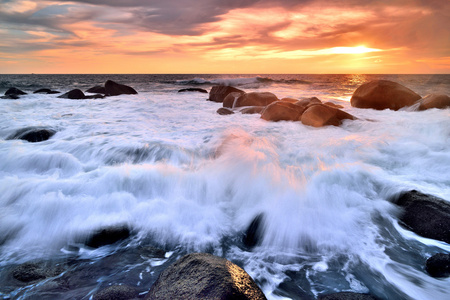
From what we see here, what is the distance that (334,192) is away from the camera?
11.6 feet

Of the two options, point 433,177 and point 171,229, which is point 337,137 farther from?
point 171,229

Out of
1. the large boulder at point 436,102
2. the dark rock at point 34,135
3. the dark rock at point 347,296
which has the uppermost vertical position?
the large boulder at point 436,102

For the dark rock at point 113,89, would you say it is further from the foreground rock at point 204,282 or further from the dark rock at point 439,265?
the dark rock at point 439,265

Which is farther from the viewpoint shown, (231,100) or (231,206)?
(231,100)

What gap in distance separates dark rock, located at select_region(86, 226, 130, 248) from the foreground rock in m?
1.21

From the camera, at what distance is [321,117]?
713 cm

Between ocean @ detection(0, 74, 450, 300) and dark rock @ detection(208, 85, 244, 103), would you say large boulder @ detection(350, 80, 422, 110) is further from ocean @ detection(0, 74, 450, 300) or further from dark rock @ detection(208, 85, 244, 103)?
dark rock @ detection(208, 85, 244, 103)

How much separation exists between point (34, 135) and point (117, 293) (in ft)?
18.4

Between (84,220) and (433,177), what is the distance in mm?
5146

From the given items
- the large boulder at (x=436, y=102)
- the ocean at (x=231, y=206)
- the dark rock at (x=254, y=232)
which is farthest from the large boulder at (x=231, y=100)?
the dark rock at (x=254, y=232)

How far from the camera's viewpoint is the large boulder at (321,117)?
7.09 meters

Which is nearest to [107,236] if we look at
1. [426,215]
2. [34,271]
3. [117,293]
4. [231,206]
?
[34,271]

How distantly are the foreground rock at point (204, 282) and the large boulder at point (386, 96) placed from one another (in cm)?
1005

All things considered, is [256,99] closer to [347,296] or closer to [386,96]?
[386,96]
